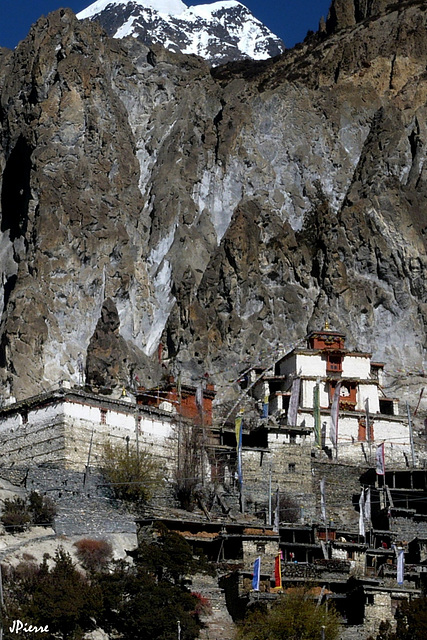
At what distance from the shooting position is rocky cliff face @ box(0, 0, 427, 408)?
125812mm

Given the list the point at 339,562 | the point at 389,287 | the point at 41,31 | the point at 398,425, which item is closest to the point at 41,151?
the point at 41,31

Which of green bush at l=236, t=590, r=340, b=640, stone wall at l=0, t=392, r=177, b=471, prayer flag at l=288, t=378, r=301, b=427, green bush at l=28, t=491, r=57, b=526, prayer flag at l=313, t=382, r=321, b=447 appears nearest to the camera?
green bush at l=236, t=590, r=340, b=640

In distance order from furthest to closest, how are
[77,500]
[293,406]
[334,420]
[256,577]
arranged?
[293,406], [334,420], [77,500], [256,577]

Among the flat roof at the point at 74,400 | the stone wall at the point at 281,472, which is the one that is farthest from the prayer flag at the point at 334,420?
the flat roof at the point at 74,400

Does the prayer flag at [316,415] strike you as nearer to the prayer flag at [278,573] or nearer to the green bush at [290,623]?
the prayer flag at [278,573]

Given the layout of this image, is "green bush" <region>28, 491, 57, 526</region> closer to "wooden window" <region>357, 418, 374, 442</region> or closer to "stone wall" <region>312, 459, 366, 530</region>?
"stone wall" <region>312, 459, 366, 530</region>

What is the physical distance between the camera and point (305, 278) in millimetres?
132000

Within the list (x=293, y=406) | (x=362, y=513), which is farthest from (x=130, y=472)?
(x=293, y=406)

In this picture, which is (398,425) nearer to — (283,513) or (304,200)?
(283,513)

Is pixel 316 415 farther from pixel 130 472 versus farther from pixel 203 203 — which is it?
pixel 203 203

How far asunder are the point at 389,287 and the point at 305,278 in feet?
29.7

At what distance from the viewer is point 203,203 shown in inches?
5984

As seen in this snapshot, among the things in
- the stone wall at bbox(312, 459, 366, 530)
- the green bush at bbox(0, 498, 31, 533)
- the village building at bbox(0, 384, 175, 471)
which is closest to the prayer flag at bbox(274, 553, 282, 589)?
the green bush at bbox(0, 498, 31, 533)

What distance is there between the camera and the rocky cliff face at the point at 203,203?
125812 mm
